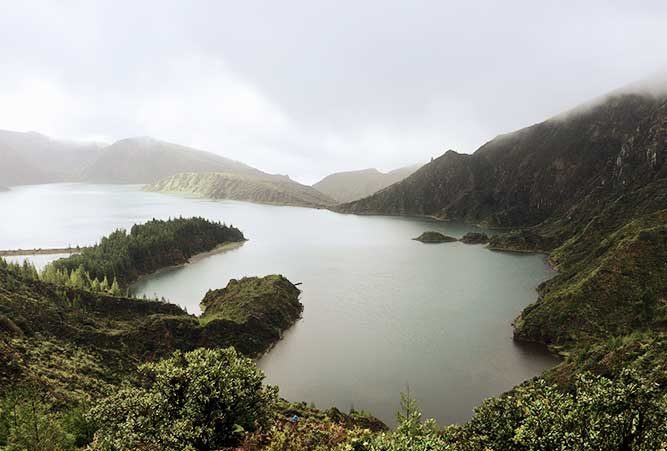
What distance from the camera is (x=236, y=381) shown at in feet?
101

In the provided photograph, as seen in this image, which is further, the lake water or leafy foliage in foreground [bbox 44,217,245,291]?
leafy foliage in foreground [bbox 44,217,245,291]

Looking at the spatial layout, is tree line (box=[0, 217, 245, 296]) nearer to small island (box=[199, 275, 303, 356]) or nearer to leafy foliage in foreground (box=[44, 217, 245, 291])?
leafy foliage in foreground (box=[44, 217, 245, 291])

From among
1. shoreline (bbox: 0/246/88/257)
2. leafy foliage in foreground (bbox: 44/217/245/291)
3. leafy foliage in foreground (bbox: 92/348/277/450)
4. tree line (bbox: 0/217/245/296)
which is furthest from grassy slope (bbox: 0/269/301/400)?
shoreline (bbox: 0/246/88/257)

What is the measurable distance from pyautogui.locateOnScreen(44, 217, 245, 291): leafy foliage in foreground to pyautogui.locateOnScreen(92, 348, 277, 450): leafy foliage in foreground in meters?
80.7

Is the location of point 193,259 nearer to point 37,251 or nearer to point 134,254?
point 134,254

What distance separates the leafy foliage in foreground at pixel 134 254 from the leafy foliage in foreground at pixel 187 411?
3175 inches

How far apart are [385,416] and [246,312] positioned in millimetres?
43760

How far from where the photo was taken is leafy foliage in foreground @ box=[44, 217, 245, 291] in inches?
4828

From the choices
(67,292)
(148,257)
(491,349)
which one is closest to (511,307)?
(491,349)

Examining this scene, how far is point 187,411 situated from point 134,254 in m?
136

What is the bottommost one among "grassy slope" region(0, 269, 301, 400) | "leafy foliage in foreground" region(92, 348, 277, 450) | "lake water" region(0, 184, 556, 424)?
"lake water" region(0, 184, 556, 424)

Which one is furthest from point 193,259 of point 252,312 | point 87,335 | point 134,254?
point 87,335

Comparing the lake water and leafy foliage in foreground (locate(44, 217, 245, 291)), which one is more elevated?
leafy foliage in foreground (locate(44, 217, 245, 291))

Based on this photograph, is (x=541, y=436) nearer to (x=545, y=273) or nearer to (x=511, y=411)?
(x=511, y=411)
